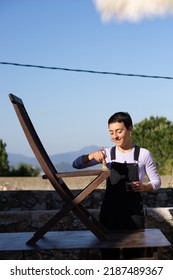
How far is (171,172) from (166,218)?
8167mm

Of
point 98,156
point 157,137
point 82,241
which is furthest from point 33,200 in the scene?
point 157,137

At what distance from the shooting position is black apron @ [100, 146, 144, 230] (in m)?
3.08

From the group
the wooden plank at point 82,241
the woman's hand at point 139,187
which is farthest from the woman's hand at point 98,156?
the wooden plank at point 82,241

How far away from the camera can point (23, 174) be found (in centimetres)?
2942

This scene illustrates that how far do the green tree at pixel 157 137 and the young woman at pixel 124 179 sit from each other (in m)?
22.2

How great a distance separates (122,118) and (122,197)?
0.42 meters

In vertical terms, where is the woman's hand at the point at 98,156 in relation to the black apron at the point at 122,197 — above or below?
above

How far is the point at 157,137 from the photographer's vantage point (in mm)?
28859

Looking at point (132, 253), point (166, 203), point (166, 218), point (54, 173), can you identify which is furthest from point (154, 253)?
point (166, 203)

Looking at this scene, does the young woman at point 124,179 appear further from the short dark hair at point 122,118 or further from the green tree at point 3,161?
the green tree at point 3,161

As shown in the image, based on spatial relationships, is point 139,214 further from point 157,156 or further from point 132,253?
point 157,156

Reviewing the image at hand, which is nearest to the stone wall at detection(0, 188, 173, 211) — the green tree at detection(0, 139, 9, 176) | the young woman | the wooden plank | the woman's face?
the wooden plank

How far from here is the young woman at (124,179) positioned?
3.08 metres

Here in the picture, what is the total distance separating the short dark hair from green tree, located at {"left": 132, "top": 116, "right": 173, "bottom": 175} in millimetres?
22270
